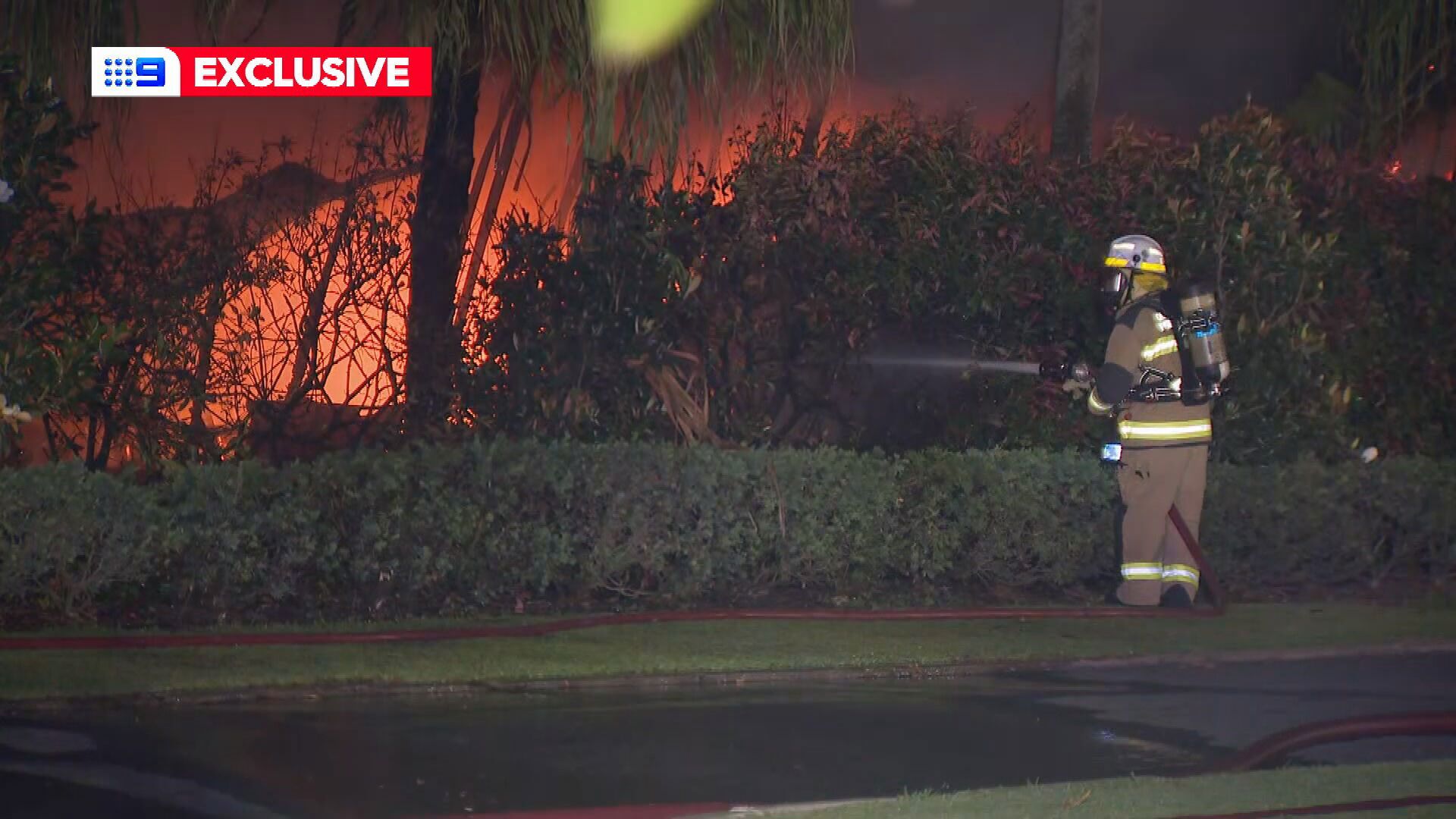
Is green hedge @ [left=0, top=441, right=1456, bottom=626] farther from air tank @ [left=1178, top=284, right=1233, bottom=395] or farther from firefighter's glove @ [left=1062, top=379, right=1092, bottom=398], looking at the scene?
air tank @ [left=1178, top=284, right=1233, bottom=395]

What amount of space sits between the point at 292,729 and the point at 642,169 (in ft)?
14.2

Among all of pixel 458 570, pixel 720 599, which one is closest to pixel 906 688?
pixel 720 599

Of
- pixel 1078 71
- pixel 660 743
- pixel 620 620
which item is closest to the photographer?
pixel 660 743

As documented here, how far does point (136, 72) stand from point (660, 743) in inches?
244

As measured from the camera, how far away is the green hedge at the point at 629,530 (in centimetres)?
830

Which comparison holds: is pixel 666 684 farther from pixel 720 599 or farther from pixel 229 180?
pixel 229 180

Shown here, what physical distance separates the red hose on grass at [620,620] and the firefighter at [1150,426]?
111 mm

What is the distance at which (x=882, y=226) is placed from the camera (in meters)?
10.3

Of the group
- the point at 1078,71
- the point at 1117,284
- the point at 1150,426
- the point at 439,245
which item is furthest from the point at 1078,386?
the point at 439,245

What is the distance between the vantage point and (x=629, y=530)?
9.27 meters

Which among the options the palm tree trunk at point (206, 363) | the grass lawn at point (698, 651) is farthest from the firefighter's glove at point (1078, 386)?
the palm tree trunk at point (206, 363)

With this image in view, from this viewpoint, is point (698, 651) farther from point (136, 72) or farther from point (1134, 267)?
point (136, 72)

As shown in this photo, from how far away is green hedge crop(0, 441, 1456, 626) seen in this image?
830 centimetres

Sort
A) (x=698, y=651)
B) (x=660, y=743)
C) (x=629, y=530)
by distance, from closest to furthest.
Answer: (x=660, y=743), (x=698, y=651), (x=629, y=530)
